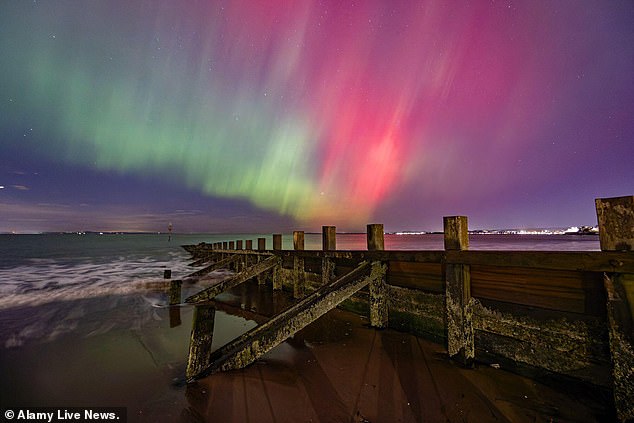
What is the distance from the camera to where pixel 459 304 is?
4.21 metres

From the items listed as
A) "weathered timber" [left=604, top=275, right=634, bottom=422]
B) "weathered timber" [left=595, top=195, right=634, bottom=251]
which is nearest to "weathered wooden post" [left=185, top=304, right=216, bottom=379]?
"weathered timber" [left=604, top=275, right=634, bottom=422]

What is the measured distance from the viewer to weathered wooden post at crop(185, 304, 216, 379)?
3.91 meters

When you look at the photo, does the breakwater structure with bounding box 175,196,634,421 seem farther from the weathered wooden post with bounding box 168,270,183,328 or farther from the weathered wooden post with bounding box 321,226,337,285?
the weathered wooden post with bounding box 168,270,183,328

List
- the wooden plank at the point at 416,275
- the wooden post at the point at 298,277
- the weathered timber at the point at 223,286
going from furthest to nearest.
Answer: the wooden post at the point at 298,277
the weathered timber at the point at 223,286
the wooden plank at the point at 416,275

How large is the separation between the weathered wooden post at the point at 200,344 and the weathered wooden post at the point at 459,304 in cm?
337

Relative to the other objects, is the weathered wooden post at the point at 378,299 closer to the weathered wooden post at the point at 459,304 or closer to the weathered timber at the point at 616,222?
the weathered wooden post at the point at 459,304

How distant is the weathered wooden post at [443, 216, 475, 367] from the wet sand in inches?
9.5

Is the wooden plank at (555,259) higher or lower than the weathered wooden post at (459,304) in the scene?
higher

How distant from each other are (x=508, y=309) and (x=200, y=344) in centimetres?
413

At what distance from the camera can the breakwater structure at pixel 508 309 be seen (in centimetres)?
295

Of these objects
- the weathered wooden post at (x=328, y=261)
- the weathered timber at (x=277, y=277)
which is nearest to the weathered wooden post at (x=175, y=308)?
the weathered timber at (x=277, y=277)

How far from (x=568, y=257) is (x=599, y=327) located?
0.78 metres

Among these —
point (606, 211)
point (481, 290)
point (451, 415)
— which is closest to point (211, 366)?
point (451, 415)

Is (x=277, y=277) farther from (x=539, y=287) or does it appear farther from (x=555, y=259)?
(x=555, y=259)
